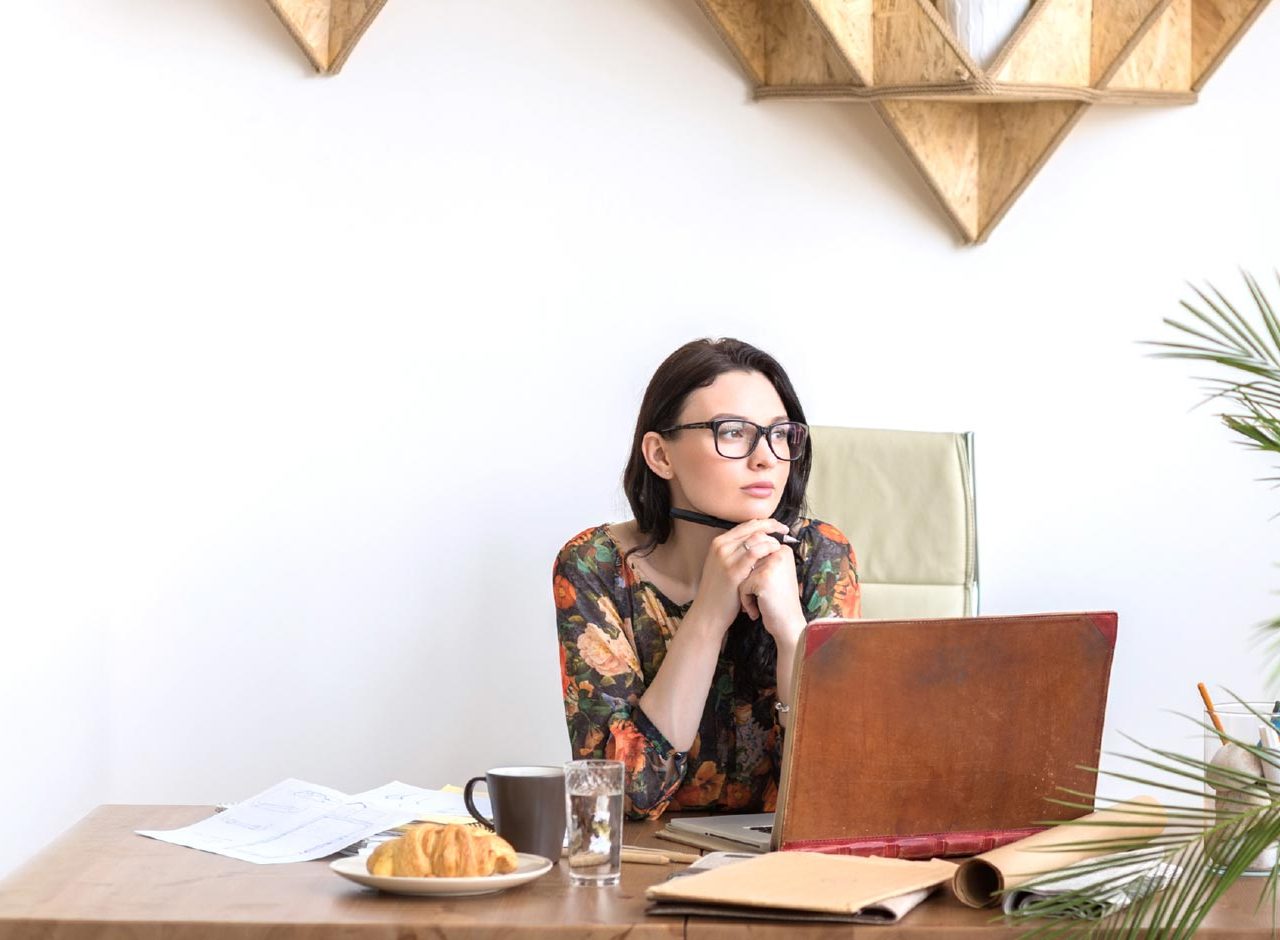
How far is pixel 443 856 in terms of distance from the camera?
1.10 m

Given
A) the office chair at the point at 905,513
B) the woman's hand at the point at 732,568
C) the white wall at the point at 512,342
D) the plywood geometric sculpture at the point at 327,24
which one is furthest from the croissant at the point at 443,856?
the plywood geometric sculpture at the point at 327,24

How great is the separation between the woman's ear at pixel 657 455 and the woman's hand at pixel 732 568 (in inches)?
5.7

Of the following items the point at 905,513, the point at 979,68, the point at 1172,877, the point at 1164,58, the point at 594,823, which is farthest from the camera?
the point at 1164,58

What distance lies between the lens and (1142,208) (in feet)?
8.39

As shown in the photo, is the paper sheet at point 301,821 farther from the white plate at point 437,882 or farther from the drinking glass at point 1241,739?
the drinking glass at point 1241,739

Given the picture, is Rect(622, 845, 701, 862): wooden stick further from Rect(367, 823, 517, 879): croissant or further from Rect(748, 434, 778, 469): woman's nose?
Rect(748, 434, 778, 469): woman's nose

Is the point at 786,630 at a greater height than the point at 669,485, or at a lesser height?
lesser

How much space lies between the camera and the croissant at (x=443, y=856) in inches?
43.3

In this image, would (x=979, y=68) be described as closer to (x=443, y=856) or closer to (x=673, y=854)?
(x=673, y=854)

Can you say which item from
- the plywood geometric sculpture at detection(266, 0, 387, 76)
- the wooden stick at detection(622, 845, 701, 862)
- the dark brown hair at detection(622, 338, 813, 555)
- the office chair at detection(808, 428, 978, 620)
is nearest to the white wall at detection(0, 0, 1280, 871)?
the plywood geometric sculpture at detection(266, 0, 387, 76)

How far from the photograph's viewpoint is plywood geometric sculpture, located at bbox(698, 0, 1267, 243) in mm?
2312

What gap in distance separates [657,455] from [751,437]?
15 cm

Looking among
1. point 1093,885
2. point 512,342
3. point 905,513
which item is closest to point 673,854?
point 1093,885

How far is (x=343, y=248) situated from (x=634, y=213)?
1.70 ft
